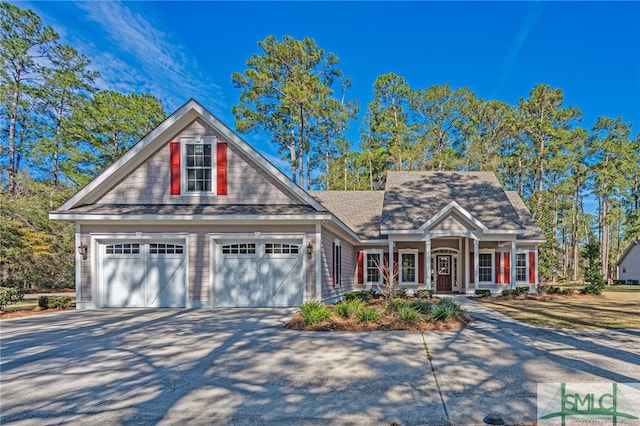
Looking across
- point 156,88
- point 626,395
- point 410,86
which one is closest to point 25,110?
point 156,88

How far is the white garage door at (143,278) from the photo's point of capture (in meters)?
12.0

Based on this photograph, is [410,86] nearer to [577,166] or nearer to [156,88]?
[577,166]

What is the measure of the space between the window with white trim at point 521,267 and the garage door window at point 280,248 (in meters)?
13.3

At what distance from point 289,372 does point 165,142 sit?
9.94 m

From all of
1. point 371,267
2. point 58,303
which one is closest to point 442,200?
point 371,267

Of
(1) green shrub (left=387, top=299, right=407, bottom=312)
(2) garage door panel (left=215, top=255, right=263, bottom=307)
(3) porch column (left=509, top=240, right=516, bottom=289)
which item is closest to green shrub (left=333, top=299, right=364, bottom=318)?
(1) green shrub (left=387, top=299, right=407, bottom=312)

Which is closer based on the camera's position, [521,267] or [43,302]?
[43,302]

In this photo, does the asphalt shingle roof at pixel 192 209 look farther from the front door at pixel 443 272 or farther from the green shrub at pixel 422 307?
the front door at pixel 443 272

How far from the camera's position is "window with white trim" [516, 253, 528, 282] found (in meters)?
19.1

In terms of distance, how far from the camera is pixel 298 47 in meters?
28.8

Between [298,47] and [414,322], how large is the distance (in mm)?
26013

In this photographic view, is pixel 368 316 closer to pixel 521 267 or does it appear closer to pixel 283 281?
pixel 283 281

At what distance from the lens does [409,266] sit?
18.8 metres

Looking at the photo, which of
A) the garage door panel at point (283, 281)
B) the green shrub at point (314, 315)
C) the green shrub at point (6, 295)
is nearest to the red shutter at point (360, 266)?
the garage door panel at point (283, 281)
